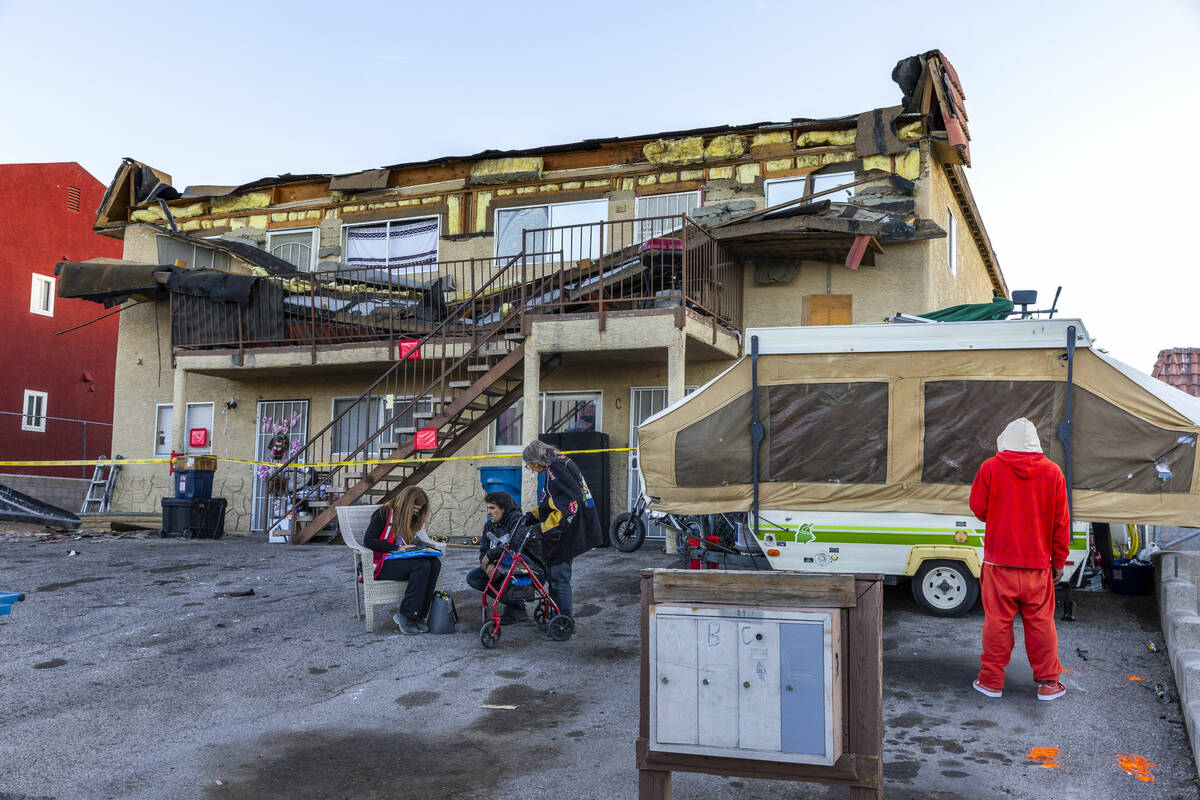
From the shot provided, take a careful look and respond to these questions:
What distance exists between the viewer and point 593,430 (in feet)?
48.3

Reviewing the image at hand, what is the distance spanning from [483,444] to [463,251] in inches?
135

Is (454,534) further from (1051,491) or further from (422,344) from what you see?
(1051,491)

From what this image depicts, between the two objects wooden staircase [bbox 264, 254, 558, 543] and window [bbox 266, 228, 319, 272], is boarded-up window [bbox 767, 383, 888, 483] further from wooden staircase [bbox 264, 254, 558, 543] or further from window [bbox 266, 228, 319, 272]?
window [bbox 266, 228, 319, 272]

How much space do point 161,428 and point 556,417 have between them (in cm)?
786

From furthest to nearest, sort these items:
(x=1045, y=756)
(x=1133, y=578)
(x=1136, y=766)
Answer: (x=1133, y=578)
(x=1045, y=756)
(x=1136, y=766)

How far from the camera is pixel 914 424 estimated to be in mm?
8336

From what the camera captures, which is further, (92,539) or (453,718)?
(92,539)

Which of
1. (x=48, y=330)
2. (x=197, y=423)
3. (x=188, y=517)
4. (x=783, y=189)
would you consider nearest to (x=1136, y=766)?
(x=783, y=189)

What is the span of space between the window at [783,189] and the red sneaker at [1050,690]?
32.6 ft

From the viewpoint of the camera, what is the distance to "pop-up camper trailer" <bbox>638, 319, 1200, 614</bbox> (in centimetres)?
779

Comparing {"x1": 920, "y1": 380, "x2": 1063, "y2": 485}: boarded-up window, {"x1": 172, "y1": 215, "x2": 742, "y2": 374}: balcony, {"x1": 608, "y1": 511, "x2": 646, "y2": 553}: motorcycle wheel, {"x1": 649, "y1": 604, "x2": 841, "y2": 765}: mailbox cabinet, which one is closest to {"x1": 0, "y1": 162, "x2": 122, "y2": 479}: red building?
{"x1": 172, "y1": 215, "x2": 742, "y2": 374}: balcony

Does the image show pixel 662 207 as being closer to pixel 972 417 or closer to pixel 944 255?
pixel 944 255

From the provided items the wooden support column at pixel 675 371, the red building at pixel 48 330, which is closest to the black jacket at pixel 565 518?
the wooden support column at pixel 675 371

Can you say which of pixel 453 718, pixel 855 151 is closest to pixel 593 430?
pixel 855 151
